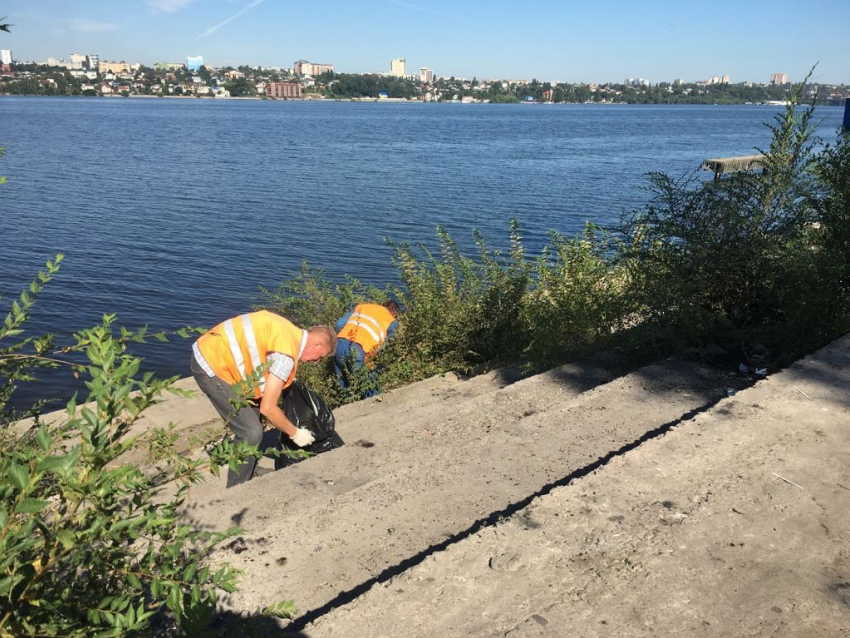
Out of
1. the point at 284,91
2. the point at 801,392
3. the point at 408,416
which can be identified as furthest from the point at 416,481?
the point at 284,91

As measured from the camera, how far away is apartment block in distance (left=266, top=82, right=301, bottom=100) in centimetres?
19312

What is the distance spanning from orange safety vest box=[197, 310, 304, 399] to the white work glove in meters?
0.41

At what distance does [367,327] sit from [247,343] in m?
2.38

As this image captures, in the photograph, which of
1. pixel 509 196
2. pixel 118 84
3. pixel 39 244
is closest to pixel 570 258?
pixel 39 244

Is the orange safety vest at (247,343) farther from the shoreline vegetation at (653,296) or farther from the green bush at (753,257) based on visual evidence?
the green bush at (753,257)

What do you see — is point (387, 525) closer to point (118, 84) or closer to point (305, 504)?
point (305, 504)

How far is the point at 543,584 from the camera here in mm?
3184

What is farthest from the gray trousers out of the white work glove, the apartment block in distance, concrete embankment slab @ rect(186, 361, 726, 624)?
the apartment block in distance

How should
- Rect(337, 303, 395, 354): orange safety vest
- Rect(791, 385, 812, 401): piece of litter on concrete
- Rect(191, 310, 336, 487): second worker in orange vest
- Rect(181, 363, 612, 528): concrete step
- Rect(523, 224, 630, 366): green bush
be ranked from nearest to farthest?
Rect(181, 363, 612, 528): concrete step
Rect(791, 385, 812, 401): piece of litter on concrete
Rect(191, 310, 336, 487): second worker in orange vest
Rect(337, 303, 395, 354): orange safety vest
Rect(523, 224, 630, 366): green bush

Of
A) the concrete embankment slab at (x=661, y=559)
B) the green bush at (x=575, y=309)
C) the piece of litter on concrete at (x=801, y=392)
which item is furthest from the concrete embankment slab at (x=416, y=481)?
the green bush at (x=575, y=309)

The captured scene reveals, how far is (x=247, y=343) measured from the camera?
512cm

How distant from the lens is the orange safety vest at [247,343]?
200 inches

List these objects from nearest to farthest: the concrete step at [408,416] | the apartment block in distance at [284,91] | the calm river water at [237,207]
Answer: the concrete step at [408,416] → the calm river water at [237,207] → the apartment block in distance at [284,91]

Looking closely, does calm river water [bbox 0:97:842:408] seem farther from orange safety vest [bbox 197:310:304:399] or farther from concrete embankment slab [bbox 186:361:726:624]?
concrete embankment slab [bbox 186:361:726:624]
